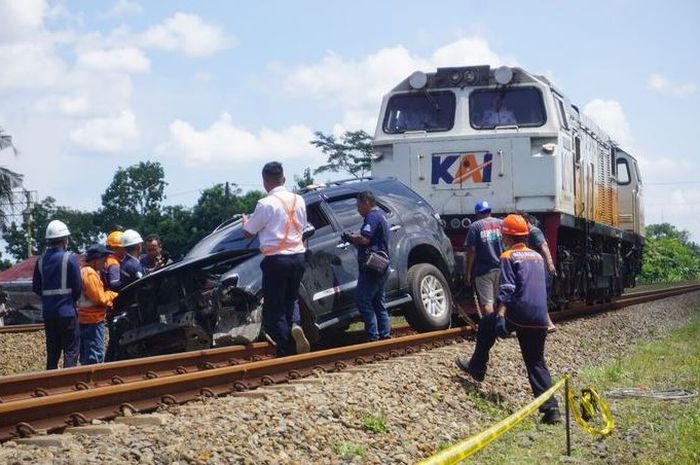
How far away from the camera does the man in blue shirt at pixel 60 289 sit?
32.1 feet

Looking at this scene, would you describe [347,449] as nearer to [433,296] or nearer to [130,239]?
[130,239]

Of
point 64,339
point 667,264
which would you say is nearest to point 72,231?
point 667,264

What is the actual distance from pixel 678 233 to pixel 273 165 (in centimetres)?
11444

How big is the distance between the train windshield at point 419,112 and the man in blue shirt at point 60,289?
289 inches

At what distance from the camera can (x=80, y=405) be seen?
6.86 m

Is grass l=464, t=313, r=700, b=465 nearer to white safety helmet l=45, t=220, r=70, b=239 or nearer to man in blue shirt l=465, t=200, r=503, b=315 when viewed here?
man in blue shirt l=465, t=200, r=503, b=315

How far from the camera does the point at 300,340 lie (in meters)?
10.4

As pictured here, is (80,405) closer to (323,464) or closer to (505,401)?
(323,464)

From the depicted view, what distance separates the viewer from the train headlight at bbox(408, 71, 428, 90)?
52.9ft

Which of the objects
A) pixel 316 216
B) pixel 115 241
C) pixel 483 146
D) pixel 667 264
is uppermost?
pixel 483 146

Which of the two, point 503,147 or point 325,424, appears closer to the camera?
point 325,424

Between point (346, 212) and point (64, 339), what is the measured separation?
392 centimetres

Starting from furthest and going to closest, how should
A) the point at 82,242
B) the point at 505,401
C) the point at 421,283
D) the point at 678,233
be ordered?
the point at 678,233 → the point at 82,242 → the point at 421,283 → the point at 505,401

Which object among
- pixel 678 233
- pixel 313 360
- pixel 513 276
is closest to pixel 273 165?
pixel 313 360
